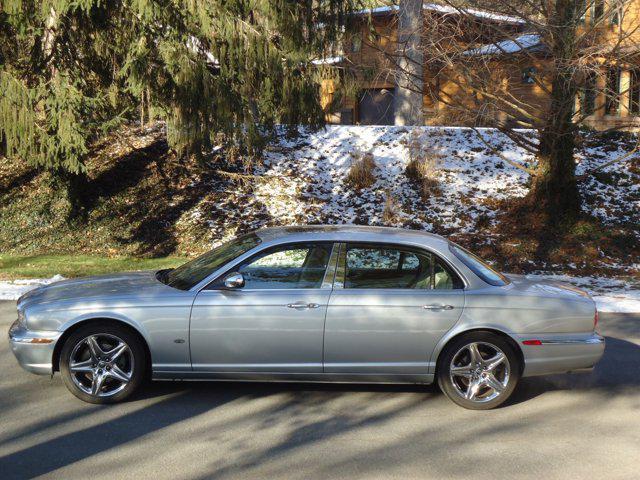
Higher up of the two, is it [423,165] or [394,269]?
[423,165]

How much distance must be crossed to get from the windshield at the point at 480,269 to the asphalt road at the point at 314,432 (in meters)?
1.07

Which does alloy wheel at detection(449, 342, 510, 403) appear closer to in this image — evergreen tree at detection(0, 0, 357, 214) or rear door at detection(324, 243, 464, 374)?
rear door at detection(324, 243, 464, 374)

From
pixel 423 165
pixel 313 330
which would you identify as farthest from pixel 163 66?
pixel 313 330

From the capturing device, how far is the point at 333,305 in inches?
234

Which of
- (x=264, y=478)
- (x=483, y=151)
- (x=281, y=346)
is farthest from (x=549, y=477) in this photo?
(x=483, y=151)

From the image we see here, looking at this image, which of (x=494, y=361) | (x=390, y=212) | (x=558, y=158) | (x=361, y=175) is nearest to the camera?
(x=494, y=361)

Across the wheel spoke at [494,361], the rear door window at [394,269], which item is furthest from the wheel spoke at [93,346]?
the wheel spoke at [494,361]

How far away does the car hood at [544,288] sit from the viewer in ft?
20.5

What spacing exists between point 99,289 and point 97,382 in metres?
0.81

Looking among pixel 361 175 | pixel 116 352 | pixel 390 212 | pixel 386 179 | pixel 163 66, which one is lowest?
pixel 116 352

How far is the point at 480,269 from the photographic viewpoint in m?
6.35

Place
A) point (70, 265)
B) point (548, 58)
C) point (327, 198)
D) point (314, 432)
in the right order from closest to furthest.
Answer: point (314, 432) → point (70, 265) → point (548, 58) → point (327, 198)

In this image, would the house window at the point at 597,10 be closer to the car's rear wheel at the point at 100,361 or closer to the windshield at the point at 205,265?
the windshield at the point at 205,265

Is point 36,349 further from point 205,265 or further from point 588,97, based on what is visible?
point 588,97
